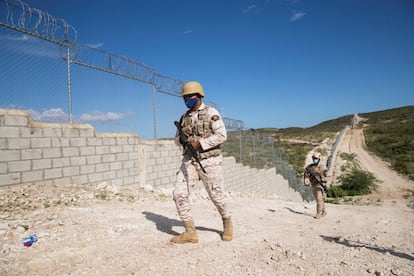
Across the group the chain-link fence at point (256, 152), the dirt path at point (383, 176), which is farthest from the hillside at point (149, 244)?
the dirt path at point (383, 176)

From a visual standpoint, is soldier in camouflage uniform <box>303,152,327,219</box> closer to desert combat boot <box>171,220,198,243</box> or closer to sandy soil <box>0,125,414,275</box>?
sandy soil <box>0,125,414,275</box>

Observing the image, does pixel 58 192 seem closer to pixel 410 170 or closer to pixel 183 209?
pixel 183 209

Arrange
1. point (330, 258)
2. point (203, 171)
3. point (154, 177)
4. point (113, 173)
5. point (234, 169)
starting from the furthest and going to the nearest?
point (234, 169) < point (154, 177) < point (113, 173) < point (203, 171) < point (330, 258)

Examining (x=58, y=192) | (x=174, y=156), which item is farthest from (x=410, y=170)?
(x=58, y=192)

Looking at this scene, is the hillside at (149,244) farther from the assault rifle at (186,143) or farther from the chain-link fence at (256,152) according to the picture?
the chain-link fence at (256,152)

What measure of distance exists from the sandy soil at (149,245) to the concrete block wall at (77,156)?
31 cm

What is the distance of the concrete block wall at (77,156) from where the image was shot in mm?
4539

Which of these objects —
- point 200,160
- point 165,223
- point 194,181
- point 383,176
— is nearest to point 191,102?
point 200,160

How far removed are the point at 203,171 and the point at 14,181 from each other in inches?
128

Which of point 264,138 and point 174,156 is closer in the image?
point 174,156

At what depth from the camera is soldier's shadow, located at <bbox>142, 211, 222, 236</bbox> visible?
12.1 ft

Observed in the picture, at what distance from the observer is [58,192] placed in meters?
4.75

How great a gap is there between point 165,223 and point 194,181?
1209mm

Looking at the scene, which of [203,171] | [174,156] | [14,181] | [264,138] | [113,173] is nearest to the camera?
[203,171]
